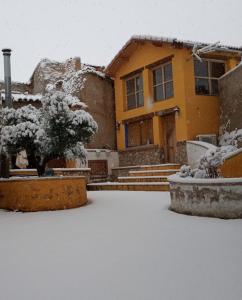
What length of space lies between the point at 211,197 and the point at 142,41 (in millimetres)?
12736

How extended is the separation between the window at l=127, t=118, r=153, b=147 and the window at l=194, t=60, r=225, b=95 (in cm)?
321

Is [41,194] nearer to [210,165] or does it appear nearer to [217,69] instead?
[210,165]

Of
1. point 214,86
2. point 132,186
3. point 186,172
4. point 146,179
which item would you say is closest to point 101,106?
point 214,86

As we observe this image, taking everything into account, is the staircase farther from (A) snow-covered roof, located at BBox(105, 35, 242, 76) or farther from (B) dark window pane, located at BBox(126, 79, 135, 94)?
(A) snow-covered roof, located at BBox(105, 35, 242, 76)

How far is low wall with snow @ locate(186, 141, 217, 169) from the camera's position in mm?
13406

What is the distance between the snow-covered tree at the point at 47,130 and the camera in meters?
8.77

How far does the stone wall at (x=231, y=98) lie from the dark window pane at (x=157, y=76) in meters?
3.11

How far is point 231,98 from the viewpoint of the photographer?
14.5 metres

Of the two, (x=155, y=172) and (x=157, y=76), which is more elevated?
(x=157, y=76)

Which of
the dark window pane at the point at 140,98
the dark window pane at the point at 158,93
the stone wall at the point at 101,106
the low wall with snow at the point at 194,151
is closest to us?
the low wall with snow at the point at 194,151

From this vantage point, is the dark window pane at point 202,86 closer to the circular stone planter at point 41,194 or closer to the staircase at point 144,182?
the staircase at point 144,182

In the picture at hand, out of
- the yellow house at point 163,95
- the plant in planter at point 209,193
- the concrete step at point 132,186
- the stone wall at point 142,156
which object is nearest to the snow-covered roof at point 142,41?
the yellow house at point 163,95

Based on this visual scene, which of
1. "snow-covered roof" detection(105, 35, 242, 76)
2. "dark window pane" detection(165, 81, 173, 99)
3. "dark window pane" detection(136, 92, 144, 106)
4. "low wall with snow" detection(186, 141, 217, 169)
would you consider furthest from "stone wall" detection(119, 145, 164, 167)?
"snow-covered roof" detection(105, 35, 242, 76)

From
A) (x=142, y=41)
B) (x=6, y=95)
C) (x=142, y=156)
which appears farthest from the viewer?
(x=142, y=156)
